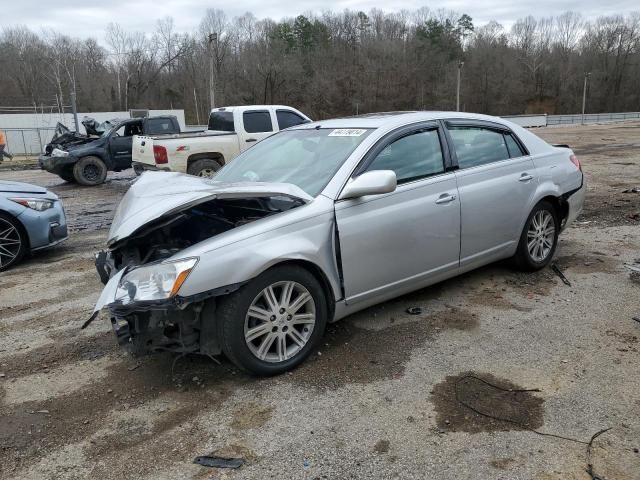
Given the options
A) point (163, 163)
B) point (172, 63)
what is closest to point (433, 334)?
point (163, 163)

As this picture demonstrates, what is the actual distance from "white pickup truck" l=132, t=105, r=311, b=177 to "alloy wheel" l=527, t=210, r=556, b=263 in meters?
6.44

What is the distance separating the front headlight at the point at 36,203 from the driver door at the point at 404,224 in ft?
14.9

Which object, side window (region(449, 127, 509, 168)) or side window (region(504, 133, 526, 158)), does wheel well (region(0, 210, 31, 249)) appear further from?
side window (region(504, 133, 526, 158))

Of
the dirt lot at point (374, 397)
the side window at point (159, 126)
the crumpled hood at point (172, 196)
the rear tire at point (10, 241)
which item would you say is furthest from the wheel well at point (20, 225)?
the side window at point (159, 126)

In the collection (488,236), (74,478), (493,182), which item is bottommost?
(74,478)

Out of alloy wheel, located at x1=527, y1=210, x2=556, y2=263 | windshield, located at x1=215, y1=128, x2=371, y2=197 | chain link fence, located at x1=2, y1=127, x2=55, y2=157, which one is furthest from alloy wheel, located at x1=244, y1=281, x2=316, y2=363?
chain link fence, located at x1=2, y1=127, x2=55, y2=157

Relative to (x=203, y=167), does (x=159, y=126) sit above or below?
above

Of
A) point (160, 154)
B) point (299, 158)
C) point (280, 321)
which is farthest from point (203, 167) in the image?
point (280, 321)

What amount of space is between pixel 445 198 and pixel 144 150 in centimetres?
868

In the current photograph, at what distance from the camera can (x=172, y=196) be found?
3520mm

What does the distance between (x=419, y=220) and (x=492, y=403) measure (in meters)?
1.47

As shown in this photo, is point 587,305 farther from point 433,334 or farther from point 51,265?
point 51,265

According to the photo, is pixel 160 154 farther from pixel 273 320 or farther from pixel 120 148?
pixel 273 320

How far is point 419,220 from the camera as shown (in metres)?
4.00
